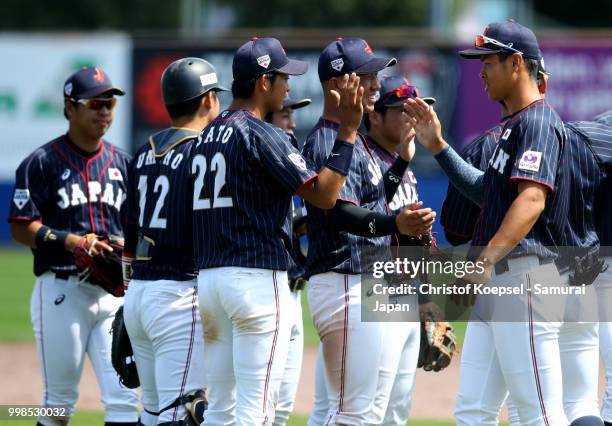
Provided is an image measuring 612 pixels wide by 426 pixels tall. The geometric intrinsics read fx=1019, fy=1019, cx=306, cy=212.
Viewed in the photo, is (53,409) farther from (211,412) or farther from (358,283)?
(358,283)

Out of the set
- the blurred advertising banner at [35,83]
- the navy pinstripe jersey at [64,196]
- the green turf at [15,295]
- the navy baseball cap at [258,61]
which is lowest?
the green turf at [15,295]

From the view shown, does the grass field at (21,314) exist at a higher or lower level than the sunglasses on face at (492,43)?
lower

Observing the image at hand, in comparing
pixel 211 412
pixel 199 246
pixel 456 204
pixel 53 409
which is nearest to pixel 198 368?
pixel 211 412

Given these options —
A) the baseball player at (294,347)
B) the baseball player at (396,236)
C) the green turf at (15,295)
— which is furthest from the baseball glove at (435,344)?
the green turf at (15,295)

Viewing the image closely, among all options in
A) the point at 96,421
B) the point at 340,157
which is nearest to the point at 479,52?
the point at 340,157

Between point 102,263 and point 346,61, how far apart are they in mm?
2042

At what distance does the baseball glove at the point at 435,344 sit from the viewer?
19.5 feet

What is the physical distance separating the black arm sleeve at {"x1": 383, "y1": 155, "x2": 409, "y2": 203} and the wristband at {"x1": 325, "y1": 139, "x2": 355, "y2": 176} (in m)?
0.65

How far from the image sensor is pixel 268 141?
480 cm

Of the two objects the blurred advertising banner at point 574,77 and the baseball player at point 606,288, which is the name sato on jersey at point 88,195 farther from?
the blurred advertising banner at point 574,77

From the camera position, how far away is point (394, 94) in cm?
594

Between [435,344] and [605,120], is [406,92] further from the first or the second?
[435,344]

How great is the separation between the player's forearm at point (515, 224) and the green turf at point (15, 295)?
28.0 feet

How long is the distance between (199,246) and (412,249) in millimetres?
1293
